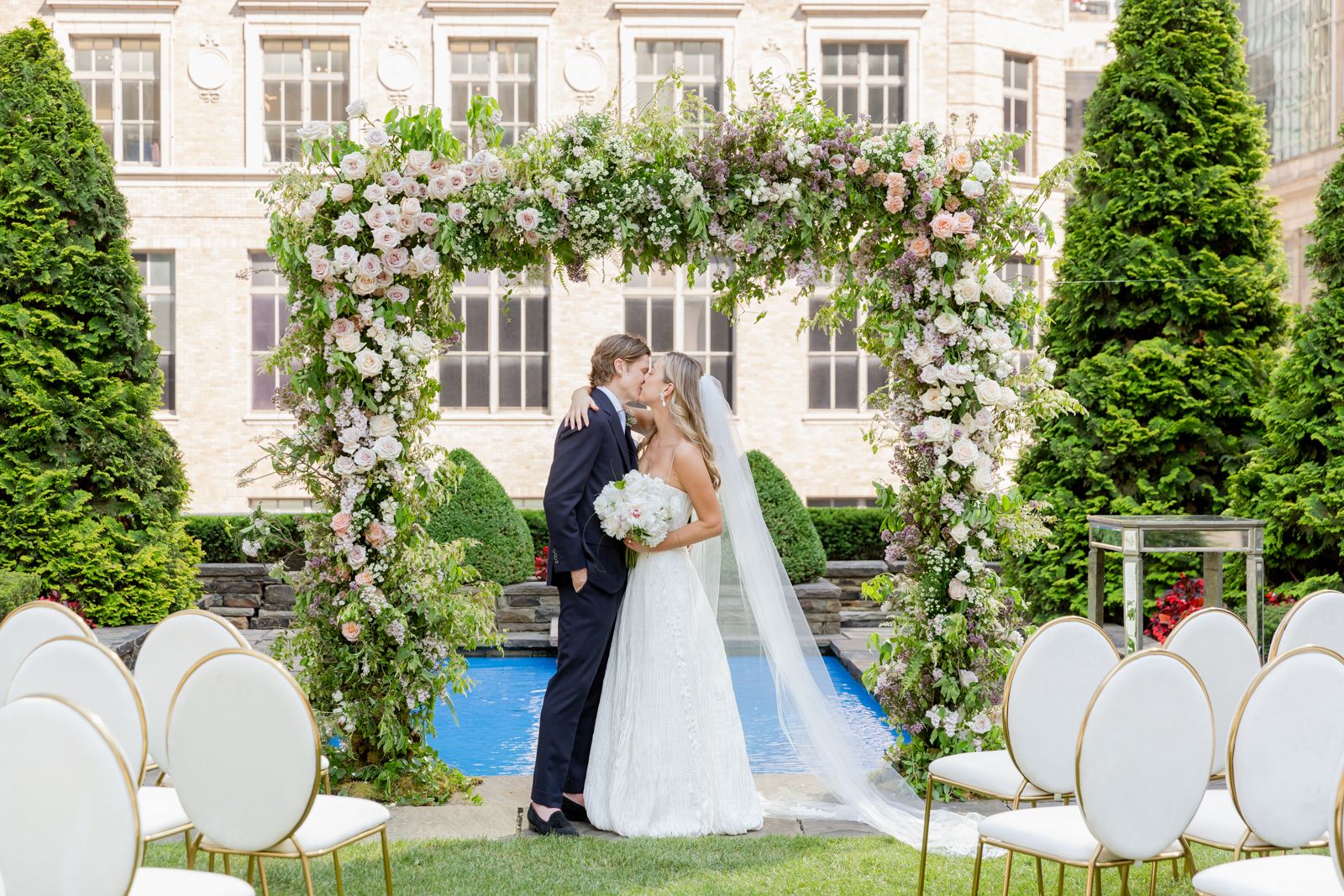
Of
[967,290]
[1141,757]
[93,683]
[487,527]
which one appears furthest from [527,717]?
[1141,757]

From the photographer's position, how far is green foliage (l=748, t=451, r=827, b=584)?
11.6 metres

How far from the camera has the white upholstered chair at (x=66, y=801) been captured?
2.79 m

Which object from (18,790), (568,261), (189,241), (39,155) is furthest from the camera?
(189,241)

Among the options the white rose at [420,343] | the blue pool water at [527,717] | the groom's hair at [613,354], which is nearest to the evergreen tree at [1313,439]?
the blue pool water at [527,717]

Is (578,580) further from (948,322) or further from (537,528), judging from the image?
(537,528)

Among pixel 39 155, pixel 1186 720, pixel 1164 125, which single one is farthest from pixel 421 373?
pixel 1164 125

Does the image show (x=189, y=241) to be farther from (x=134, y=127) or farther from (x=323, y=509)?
(x=323, y=509)

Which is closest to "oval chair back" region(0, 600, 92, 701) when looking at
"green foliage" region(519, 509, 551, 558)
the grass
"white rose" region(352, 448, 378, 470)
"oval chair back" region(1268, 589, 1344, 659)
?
the grass

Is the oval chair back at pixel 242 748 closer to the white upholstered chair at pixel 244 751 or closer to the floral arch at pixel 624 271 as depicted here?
the white upholstered chair at pixel 244 751

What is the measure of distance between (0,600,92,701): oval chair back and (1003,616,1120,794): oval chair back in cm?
329

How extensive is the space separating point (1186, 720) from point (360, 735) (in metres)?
3.84

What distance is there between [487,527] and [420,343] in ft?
20.3

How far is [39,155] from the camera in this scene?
8836 mm

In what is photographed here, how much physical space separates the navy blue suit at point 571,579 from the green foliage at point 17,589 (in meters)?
3.79
